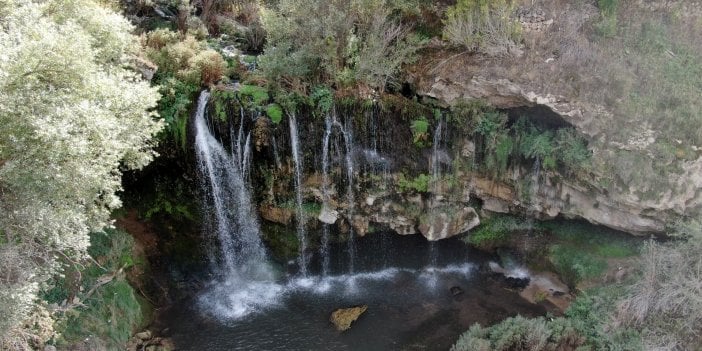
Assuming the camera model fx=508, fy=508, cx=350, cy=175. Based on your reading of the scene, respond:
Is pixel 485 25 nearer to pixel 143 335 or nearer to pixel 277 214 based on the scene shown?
pixel 277 214

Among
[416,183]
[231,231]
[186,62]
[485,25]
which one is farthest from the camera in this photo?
[231,231]

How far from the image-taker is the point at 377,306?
1540 centimetres

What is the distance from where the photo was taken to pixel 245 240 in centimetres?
1703

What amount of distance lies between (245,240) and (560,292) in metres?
10.3

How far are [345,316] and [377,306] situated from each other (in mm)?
1206

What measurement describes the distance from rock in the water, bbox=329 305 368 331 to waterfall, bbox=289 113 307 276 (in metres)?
2.61

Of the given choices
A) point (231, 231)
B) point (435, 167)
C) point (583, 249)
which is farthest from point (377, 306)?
point (583, 249)

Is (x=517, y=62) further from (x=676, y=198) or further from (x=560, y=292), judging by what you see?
(x=560, y=292)

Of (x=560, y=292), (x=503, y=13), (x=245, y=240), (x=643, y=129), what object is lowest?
(x=560, y=292)

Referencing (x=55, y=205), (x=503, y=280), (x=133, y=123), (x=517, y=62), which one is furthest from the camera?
(x=503, y=280)

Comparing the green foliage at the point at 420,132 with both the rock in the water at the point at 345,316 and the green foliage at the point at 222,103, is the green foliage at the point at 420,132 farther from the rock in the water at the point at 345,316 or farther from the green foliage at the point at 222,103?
the green foliage at the point at 222,103

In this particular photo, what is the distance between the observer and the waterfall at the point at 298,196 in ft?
50.8

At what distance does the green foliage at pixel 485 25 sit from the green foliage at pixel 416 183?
426 centimetres

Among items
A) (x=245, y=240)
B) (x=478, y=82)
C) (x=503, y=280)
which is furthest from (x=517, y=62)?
(x=245, y=240)
